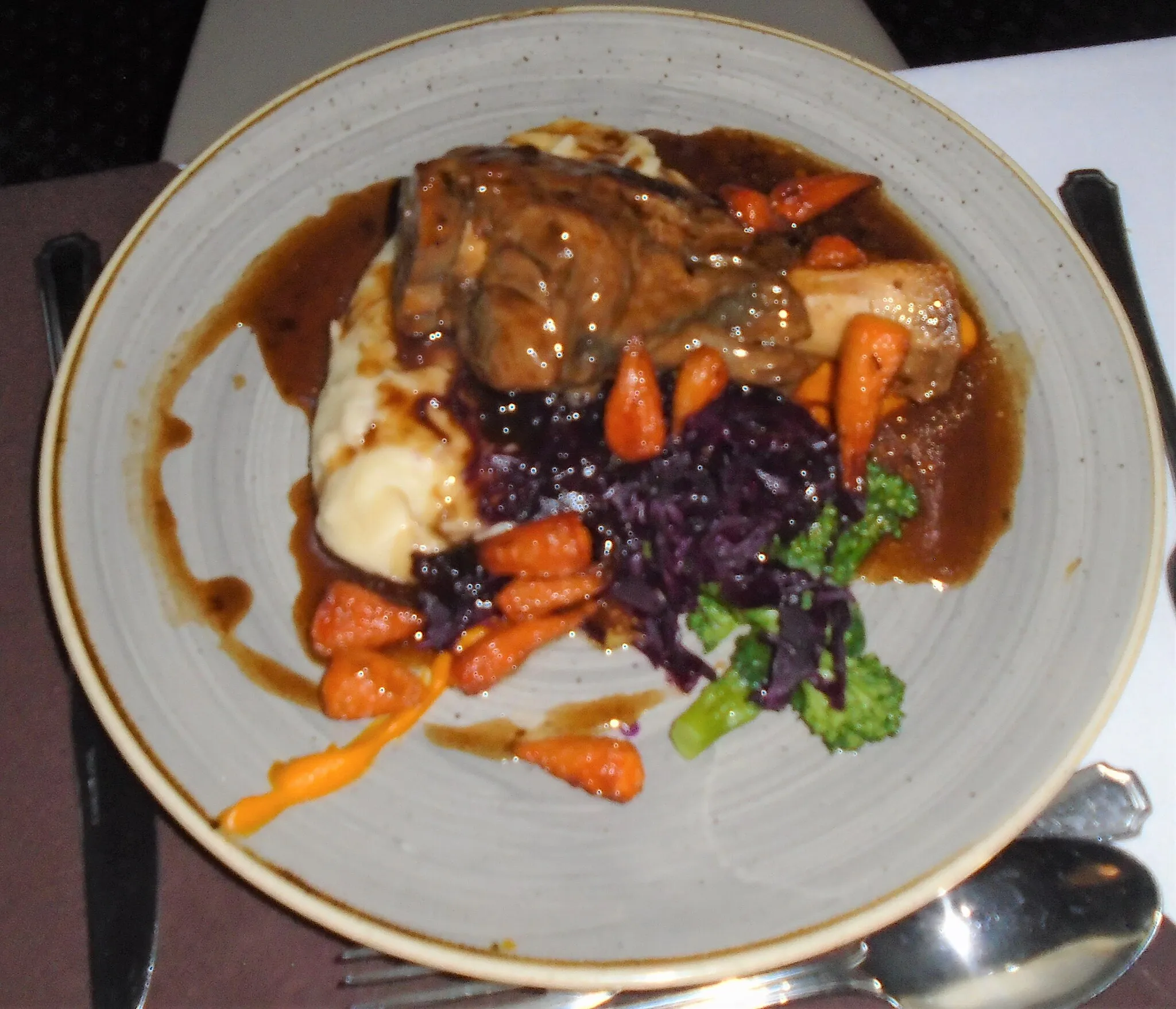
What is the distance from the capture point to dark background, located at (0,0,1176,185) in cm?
577

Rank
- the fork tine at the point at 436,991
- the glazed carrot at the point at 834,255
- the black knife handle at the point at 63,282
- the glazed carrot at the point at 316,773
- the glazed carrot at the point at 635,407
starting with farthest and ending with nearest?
the glazed carrot at the point at 834,255, the black knife handle at the point at 63,282, the glazed carrot at the point at 635,407, the glazed carrot at the point at 316,773, the fork tine at the point at 436,991

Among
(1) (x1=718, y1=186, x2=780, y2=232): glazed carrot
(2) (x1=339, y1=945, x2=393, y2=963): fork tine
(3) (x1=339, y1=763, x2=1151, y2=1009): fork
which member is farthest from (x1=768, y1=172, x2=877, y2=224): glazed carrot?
(2) (x1=339, y1=945, x2=393, y2=963): fork tine

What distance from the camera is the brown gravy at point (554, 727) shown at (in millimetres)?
3191

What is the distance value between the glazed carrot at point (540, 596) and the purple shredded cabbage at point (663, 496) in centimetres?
11

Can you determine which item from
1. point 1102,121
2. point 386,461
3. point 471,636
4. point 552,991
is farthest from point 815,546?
point 1102,121

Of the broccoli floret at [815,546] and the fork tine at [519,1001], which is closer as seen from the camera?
the fork tine at [519,1001]

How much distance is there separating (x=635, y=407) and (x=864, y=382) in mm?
819

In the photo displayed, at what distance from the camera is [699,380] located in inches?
140

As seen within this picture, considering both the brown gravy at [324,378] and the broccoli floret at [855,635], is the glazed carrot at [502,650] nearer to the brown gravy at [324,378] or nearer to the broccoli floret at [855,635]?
the brown gravy at [324,378]

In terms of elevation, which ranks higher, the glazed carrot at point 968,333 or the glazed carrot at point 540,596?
the glazed carrot at point 968,333

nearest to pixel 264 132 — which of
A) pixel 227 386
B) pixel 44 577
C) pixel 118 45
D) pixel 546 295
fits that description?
pixel 227 386

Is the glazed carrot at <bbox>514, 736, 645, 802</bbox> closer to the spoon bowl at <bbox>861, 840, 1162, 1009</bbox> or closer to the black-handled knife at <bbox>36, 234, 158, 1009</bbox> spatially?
the spoon bowl at <bbox>861, 840, 1162, 1009</bbox>

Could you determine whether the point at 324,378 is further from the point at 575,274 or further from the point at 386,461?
the point at 575,274

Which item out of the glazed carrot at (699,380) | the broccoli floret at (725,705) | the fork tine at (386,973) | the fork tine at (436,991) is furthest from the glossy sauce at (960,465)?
the fork tine at (386,973)
